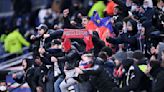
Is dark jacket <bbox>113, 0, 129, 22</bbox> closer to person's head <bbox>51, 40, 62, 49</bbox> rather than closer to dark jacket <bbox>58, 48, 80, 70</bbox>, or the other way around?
person's head <bbox>51, 40, 62, 49</bbox>

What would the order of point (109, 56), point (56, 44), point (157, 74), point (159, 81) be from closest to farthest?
point (159, 81), point (157, 74), point (109, 56), point (56, 44)

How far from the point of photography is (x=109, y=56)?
1627cm

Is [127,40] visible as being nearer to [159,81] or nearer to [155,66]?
[155,66]

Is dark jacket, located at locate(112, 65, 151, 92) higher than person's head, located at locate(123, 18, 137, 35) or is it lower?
lower

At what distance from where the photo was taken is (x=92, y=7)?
22797 millimetres

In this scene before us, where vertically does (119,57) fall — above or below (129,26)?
below

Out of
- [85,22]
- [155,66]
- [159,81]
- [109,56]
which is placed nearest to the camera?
[159,81]

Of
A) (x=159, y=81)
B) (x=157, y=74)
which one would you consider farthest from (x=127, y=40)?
(x=159, y=81)

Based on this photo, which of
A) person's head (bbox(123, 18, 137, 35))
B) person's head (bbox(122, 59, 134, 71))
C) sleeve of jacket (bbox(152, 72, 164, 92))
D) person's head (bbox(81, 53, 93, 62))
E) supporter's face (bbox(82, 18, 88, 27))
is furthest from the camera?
supporter's face (bbox(82, 18, 88, 27))

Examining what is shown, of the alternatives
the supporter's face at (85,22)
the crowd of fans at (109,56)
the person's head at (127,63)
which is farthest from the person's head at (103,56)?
the supporter's face at (85,22)

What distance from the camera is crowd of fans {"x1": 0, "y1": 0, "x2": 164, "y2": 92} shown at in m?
14.5

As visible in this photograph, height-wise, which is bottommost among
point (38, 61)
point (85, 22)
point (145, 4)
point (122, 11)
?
point (38, 61)

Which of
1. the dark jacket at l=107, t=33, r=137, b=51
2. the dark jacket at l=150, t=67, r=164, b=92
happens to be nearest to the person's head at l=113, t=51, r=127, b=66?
the dark jacket at l=107, t=33, r=137, b=51

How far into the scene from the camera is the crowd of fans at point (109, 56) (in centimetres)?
1453
